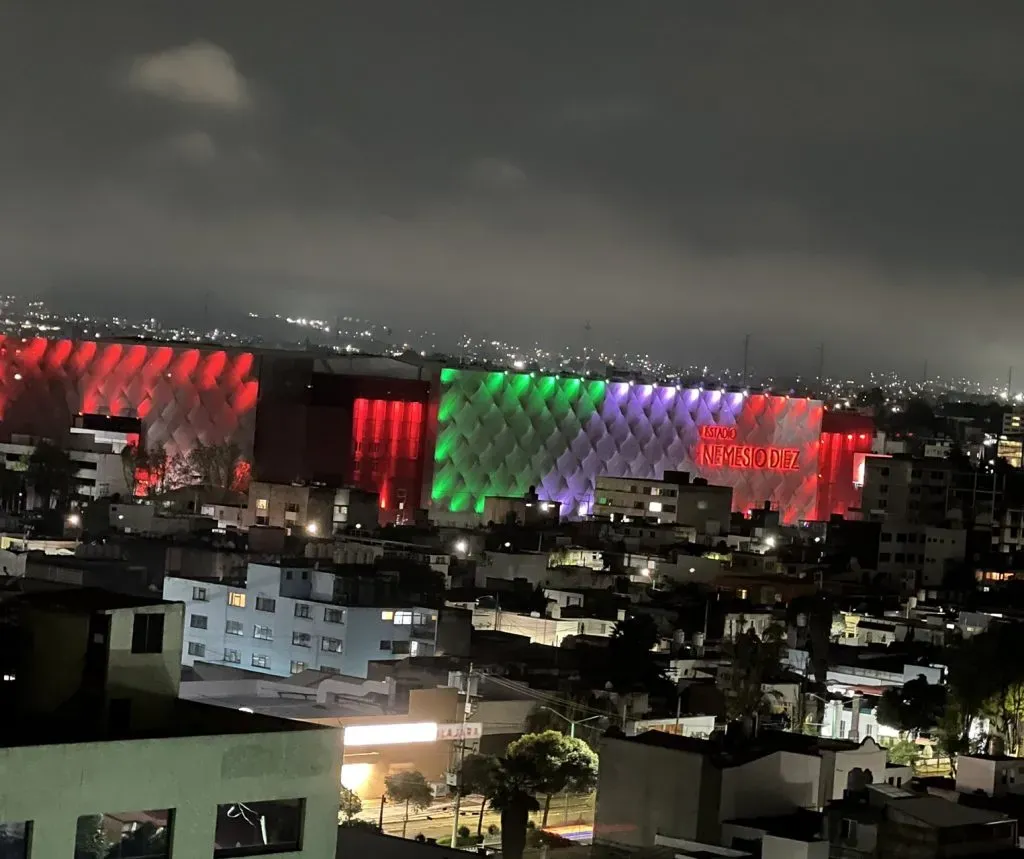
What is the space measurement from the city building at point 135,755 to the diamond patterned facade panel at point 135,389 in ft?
65.7

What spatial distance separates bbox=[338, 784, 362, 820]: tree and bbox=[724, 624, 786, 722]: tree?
2557 millimetres

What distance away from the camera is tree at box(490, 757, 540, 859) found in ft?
→ 21.7

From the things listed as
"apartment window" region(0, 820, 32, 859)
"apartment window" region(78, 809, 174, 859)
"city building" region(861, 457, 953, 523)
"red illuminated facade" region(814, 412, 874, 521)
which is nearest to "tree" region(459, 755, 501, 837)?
"apartment window" region(78, 809, 174, 859)

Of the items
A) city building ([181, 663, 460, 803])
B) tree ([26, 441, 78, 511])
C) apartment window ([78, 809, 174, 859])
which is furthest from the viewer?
tree ([26, 441, 78, 511])

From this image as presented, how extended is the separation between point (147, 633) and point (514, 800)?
3.16 m

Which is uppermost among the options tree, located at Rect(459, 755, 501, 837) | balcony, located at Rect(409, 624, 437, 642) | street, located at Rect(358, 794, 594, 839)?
balcony, located at Rect(409, 624, 437, 642)

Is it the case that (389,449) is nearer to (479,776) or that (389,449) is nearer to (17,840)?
(479,776)

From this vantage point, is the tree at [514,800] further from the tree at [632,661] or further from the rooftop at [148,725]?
the rooftop at [148,725]

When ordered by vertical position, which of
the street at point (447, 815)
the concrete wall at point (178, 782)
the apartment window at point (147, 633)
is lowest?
the street at point (447, 815)

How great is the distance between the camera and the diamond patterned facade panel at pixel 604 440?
25.0m

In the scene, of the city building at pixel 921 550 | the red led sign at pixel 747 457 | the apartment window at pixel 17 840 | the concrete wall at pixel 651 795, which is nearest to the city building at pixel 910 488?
the red led sign at pixel 747 457

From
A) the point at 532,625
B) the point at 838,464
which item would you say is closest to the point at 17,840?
the point at 532,625

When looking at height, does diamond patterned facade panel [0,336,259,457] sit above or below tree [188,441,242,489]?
above

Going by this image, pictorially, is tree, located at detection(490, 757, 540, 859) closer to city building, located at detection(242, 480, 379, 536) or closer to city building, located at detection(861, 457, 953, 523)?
city building, located at detection(242, 480, 379, 536)
